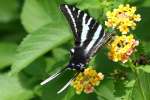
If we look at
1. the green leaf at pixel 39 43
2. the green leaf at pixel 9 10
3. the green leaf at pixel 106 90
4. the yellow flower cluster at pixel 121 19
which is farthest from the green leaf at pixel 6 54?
the yellow flower cluster at pixel 121 19

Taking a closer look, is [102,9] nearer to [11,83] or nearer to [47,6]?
[47,6]

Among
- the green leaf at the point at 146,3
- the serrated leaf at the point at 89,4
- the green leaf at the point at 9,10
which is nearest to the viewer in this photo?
the serrated leaf at the point at 89,4

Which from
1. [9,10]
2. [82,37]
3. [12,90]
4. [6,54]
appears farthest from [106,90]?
[9,10]

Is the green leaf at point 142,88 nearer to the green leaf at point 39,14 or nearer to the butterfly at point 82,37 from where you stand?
the butterfly at point 82,37

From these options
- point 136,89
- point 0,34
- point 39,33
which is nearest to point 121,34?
point 136,89

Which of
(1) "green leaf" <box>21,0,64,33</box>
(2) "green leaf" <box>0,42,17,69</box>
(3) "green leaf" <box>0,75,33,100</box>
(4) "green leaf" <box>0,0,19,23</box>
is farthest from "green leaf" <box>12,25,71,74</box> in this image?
(4) "green leaf" <box>0,0,19,23</box>

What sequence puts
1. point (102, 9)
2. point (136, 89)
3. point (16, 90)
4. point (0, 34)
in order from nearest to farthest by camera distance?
point (136, 89) → point (102, 9) → point (16, 90) → point (0, 34)

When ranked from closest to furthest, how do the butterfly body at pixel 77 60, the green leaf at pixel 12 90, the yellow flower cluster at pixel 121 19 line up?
the butterfly body at pixel 77 60 < the yellow flower cluster at pixel 121 19 < the green leaf at pixel 12 90

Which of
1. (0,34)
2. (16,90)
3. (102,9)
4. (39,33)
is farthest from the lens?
(0,34)

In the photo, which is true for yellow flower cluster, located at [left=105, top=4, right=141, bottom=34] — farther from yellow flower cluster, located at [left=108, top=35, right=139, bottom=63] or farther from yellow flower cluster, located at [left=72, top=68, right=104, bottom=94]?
yellow flower cluster, located at [left=72, top=68, right=104, bottom=94]
